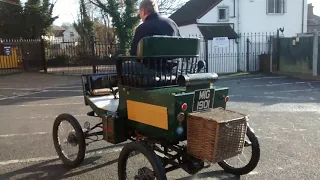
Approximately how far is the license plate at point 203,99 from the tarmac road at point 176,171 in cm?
115

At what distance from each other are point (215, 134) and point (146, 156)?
71 centimetres

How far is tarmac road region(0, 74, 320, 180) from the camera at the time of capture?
4.33m

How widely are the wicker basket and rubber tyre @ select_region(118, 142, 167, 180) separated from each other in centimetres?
40

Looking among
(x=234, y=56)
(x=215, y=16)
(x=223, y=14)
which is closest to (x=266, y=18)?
(x=223, y=14)

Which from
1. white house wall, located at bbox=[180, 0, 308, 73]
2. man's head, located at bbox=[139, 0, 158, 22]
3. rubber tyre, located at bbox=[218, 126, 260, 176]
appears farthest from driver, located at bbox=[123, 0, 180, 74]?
white house wall, located at bbox=[180, 0, 308, 73]

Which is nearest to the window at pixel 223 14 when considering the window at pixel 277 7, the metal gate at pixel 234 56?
the metal gate at pixel 234 56

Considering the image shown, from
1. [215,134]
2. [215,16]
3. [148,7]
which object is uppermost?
[215,16]

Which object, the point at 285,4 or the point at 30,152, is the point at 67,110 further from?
the point at 285,4

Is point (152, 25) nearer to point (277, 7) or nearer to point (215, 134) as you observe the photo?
point (215, 134)

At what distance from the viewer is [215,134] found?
3057mm

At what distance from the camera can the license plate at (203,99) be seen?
3357mm

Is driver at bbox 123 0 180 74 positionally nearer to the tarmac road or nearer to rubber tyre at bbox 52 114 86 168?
rubber tyre at bbox 52 114 86 168

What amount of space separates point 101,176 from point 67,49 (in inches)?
739

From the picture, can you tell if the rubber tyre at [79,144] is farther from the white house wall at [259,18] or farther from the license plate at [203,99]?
the white house wall at [259,18]
